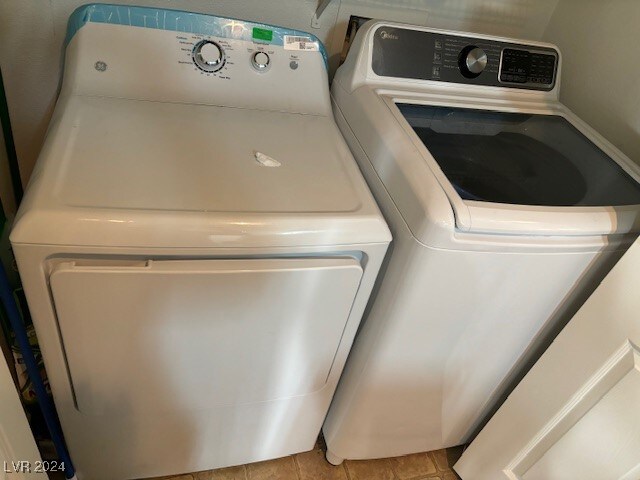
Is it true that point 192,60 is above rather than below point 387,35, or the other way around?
below

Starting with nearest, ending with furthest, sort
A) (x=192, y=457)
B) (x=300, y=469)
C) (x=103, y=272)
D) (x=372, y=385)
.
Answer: (x=103, y=272) → (x=372, y=385) → (x=192, y=457) → (x=300, y=469)

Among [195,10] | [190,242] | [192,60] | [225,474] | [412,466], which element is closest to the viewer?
[190,242]

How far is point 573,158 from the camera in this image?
1.30 meters

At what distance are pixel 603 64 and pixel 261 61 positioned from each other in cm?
105

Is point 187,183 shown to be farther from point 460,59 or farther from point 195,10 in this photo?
point 460,59

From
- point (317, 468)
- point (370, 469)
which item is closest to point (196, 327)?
point (317, 468)

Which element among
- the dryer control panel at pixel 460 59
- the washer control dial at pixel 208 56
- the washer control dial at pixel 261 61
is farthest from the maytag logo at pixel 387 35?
the washer control dial at pixel 208 56

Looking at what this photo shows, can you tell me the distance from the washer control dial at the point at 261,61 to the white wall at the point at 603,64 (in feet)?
3.33

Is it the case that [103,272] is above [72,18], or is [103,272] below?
below

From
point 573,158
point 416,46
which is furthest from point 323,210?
point 573,158

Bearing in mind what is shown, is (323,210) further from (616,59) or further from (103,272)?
(616,59)

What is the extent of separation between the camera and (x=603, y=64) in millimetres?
1457

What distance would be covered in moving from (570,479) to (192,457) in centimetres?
97

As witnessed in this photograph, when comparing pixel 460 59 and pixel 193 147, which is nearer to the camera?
pixel 193 147
